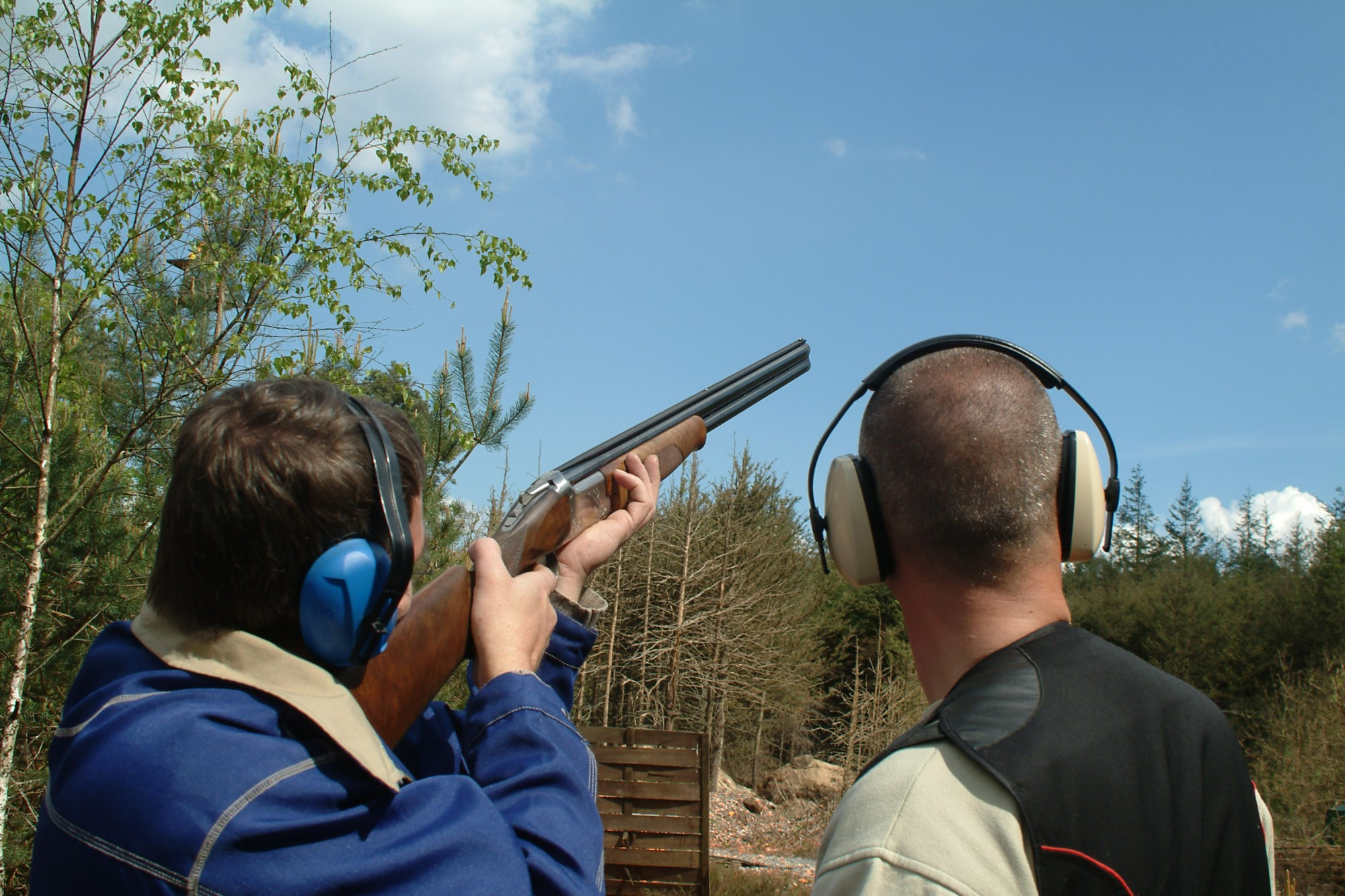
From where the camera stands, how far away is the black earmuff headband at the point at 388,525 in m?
1.54

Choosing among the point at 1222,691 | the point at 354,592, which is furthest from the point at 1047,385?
the point at 1222,691

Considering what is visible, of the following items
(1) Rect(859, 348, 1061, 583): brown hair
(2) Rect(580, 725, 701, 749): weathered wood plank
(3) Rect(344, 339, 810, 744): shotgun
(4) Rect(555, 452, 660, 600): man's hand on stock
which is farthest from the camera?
(2) Rect(580, 725, 701, 749): weathered wood plank

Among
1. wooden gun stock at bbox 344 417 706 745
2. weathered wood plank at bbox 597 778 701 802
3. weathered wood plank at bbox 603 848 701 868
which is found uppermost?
wooden gun stock at bbox 344 417 706 745

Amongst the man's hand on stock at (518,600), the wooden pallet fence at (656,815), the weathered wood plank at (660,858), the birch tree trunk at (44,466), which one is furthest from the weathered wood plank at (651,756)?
the man's hand on stock at (518,600)

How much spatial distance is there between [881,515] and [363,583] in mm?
958

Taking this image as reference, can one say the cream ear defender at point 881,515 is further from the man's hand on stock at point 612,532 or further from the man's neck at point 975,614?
the man's hand on stock at point 612,532

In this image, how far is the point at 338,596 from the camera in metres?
1.47

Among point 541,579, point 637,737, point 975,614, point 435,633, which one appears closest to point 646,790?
point 637,737

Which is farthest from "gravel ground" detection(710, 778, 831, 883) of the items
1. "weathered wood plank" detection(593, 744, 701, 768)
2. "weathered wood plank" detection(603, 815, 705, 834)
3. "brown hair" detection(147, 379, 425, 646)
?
"brown hair" detection(147, 379, 425, 646)

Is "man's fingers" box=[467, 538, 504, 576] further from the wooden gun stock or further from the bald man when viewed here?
the bald man

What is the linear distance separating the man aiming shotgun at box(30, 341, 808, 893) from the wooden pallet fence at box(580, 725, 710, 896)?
8.51 m

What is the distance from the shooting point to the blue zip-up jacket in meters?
1.24

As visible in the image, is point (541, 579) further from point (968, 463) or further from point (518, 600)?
point (968, 463)

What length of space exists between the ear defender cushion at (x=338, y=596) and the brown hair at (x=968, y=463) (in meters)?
0.96
